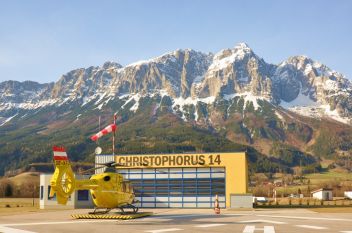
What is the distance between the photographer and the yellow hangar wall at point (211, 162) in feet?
217

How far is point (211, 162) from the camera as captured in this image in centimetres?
6725

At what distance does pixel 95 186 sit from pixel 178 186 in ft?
104

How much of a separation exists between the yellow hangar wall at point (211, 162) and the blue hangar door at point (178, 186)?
84cm

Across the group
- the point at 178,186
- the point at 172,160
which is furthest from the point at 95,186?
the point at 178,186

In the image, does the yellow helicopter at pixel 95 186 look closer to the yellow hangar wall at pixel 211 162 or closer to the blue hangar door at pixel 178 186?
the yellow hangar wall at pixel 211 162

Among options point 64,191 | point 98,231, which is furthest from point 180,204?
point 98,231

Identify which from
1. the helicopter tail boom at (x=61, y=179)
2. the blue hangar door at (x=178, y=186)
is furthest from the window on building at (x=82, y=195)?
the helicopter tail boom at (x=61, y=179)

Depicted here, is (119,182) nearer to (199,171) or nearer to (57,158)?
(57,158)

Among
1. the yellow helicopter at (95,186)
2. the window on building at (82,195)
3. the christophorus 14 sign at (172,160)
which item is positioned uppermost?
the christophorus 14 sign at (172,160)

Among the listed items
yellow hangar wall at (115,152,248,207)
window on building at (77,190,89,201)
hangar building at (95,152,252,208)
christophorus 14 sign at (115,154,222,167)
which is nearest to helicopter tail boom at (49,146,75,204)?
hangar building at (95,152,252,208)

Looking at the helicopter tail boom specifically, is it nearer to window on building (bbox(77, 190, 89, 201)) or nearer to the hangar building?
the hangar building

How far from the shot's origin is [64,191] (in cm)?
3331

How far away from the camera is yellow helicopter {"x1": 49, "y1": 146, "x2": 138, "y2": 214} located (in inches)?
1302

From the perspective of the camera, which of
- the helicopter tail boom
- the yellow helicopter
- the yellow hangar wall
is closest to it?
the helicopter tail boom
